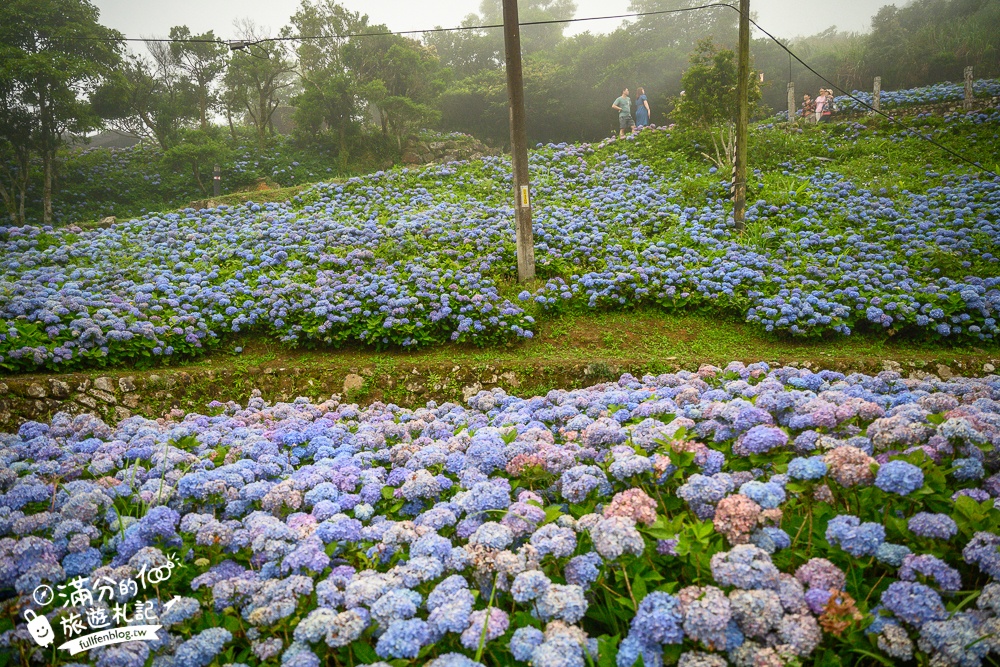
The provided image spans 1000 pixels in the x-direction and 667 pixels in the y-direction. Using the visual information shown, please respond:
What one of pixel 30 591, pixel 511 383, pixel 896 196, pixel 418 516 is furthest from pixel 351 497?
pixel 896 196

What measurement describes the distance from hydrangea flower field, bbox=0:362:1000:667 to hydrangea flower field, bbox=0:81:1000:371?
11.3ft

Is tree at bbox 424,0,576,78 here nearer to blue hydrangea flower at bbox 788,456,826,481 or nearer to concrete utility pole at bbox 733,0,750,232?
concrete utility pole at bbox 733,0,750,232

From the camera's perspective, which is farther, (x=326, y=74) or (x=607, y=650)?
(x=326, y=74)

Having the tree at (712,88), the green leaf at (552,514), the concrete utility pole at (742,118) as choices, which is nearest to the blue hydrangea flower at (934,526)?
the green leaf at (552,514)

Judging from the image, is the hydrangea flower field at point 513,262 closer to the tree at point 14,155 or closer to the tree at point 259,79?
the tree at point 14,155

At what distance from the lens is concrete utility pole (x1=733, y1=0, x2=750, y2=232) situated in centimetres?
759

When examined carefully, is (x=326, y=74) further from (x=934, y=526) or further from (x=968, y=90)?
(x=934, y=526)

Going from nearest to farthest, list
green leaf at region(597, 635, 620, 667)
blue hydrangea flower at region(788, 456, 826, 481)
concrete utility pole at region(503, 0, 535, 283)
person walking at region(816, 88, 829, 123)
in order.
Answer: green leaf at region(597, 635, 620, 667)
blue hydrangea flower at region(788, 456, 826, 481)
concrete utility pole at region(503, 0, 535, 283)
person walking at region(816, 88, 829, 123)

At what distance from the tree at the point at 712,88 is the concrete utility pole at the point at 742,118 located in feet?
8.30

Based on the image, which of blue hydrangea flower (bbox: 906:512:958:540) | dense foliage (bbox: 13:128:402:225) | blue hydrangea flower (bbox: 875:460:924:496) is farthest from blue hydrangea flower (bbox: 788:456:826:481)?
dense foliage (bbox: 13:128:402:225)

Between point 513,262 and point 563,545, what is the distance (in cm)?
615

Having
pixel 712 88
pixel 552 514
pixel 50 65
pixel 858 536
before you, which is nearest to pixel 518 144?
pixel 712 88

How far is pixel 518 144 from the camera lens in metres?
7.14

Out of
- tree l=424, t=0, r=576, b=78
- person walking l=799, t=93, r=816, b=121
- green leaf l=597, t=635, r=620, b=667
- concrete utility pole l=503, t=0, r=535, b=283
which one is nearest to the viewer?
green leaf l=597, t=635, r=620, b=667
